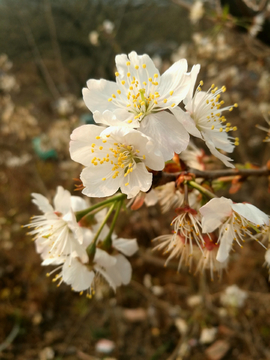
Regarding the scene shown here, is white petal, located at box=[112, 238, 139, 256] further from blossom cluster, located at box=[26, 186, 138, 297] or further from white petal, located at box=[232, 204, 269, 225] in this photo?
white petal, located at box=[232, 204, 269, 225]

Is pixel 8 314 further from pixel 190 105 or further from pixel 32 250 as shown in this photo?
pixel 190 105

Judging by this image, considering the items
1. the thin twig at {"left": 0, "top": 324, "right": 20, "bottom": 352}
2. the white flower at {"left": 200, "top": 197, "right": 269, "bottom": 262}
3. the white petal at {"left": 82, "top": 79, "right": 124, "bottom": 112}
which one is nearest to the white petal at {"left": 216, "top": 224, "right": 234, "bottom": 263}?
the white flower at {"left": 200, "top": 197, "right": 269, "bottom": 262}

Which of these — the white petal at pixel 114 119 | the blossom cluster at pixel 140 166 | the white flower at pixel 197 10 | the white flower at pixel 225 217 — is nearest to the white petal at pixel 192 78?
the blossom cluster at pixel 140 166

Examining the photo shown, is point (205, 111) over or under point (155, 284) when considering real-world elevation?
over

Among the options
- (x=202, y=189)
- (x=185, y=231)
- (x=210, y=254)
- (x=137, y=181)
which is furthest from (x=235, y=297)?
(x=137, y=181)

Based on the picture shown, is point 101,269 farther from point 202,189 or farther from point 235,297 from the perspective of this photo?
point 235,297

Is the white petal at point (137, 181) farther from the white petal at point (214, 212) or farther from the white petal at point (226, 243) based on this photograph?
the white petal at point (226, 243)
